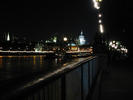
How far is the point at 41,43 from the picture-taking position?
158500 mm

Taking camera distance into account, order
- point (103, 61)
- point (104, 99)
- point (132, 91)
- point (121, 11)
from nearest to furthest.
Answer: point (104, 99), point (132, 91), point (103, 61), point (121, 11)

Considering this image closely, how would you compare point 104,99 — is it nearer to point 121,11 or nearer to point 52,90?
point 52,90

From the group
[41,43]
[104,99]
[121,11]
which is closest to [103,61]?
[121,11]

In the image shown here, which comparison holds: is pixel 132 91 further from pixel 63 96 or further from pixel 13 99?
pixel 13 99

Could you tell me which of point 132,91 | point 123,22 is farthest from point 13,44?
point 132,91

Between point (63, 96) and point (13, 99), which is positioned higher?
point (13, 99)

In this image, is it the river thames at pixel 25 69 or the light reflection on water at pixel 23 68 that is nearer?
the river thames at pixel 25 69

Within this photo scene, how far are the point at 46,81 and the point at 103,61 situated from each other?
18578 millimetres

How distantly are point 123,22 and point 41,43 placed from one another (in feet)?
429

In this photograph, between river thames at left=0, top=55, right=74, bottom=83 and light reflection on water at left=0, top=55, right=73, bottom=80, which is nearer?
river thames at left=0, top=55, right=74, bottom=83

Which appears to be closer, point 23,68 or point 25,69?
point 25,69

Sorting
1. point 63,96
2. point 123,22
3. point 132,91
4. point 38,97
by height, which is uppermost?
point 123,22

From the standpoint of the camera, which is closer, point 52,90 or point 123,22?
point 52,90

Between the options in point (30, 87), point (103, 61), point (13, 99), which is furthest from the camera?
point (103, 61)
